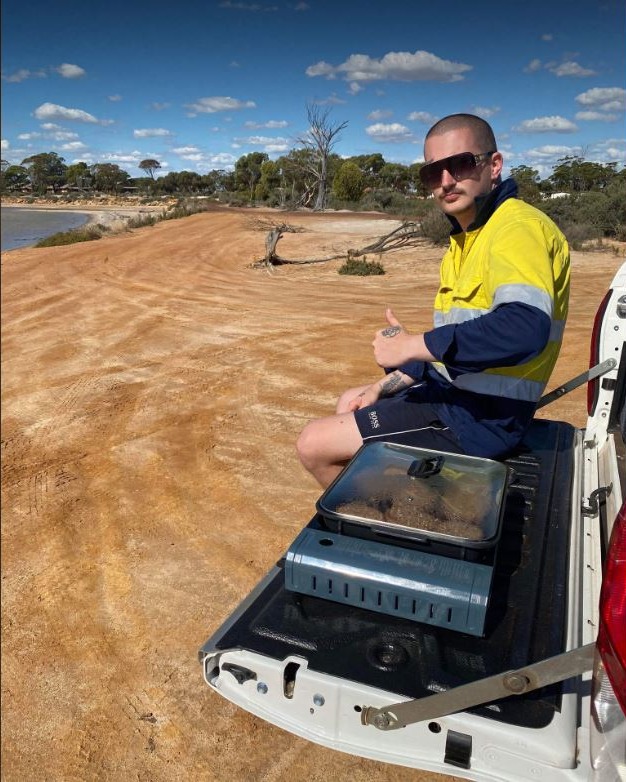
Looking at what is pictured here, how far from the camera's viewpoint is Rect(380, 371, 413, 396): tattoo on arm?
306 centimetres

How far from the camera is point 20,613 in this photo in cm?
308

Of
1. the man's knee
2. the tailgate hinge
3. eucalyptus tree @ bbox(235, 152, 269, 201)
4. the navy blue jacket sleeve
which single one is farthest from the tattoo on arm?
eucalyptus tree @ bbox(235, 152, 269, 201)

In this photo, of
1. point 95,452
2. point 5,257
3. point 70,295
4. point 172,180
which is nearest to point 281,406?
point 95,452

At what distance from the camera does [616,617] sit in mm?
1222

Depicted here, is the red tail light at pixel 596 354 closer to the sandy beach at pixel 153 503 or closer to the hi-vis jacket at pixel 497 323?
the hi-vis jacket at pixel 497 323

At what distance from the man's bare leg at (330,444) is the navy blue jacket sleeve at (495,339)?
75 centimetres

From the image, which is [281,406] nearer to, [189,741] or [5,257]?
[189,741]

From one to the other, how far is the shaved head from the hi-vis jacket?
7.1 inches

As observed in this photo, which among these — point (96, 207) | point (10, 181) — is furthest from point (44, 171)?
point (10, 181)

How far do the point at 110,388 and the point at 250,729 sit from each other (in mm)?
4534

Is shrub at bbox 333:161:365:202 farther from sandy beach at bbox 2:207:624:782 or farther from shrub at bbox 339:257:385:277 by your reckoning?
sandy beach at bbox 2:207:624:782

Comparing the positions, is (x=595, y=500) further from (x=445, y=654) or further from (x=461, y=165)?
(x=461, y=165)

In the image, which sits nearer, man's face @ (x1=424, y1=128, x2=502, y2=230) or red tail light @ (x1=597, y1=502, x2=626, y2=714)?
red tail light @ (x1=597, y1=502, x2=626, y2=714)

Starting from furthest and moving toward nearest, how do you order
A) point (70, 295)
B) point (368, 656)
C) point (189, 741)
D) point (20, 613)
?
point (70, 295)
point (20, 613)
point (189, 741)
point (368, 656)
